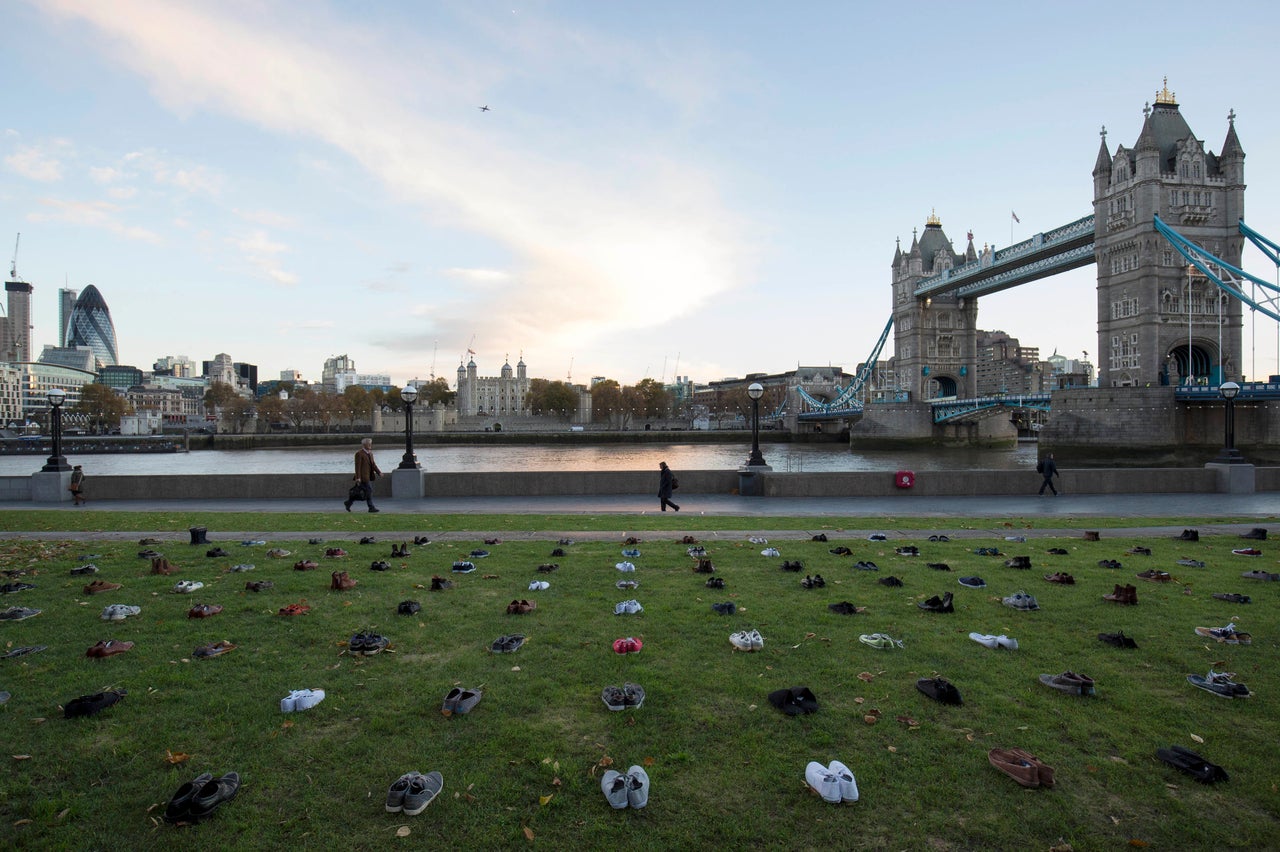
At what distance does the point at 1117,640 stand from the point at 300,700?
7082 millimetres

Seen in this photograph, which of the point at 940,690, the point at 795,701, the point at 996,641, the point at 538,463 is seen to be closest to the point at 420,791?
the point at 795,701

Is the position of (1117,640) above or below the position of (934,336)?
below

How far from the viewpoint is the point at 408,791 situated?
3873 millimetres

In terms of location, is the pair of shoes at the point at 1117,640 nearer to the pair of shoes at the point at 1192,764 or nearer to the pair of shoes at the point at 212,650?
the pair of shoes at the point at 1192,764

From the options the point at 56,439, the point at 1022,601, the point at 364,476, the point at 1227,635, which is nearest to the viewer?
the point at 1227,635

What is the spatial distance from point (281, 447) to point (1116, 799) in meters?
118

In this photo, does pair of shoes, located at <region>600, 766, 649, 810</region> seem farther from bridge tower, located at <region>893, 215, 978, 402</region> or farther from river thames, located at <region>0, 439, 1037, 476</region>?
bridge tower, located at <region>893, 215, 978, 402</region>

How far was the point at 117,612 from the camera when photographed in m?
7.33

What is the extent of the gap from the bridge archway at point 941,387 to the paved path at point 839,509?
9872 centimetres

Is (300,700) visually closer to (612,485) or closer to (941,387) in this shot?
(612,485)

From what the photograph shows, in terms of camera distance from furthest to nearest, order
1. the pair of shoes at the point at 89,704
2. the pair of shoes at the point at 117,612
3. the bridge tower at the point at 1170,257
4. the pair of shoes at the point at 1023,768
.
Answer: the bridge tower at the point at 1170,257, the pair of shoes at the point at 117,612, the pair of shoes at the point at 89,704, the pair of shoes at the point at 1023,768

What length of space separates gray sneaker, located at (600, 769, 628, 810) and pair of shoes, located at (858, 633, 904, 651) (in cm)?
320

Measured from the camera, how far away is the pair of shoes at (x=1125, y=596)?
779 cm

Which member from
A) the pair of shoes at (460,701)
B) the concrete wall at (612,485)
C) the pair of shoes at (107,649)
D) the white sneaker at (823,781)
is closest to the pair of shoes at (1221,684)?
the white sneaker at (823,781)
